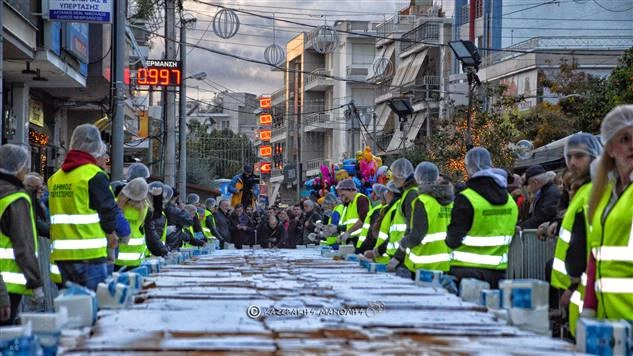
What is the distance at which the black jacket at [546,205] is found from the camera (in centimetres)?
1416

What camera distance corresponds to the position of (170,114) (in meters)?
36.8

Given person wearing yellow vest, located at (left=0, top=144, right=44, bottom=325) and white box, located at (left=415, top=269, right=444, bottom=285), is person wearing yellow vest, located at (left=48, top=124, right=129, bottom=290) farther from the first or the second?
white box, located at (left=415, top=269, right=444, bottom=285)

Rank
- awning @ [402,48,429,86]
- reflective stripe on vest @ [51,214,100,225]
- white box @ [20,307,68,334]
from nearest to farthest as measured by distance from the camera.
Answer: white box @ [20,307,68,334] < reflective stripe on vest @ [51,214,100,225] < awning @ [402,48,429,86]

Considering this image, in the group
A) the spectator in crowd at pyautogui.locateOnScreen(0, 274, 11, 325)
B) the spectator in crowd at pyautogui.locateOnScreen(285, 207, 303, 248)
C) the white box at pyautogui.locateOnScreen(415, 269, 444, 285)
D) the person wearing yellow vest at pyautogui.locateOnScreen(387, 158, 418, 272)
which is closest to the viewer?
the spectator in crowd at pyautogui.locateOnScreen(0, 274, 11, 325)

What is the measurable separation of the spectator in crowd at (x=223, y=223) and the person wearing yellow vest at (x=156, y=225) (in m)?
12.9

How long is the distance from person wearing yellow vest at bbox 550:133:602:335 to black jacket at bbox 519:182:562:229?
4443mm

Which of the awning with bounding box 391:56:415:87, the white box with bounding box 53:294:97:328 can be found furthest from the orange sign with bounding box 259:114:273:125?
the white box with bounding box 53:294:97:328

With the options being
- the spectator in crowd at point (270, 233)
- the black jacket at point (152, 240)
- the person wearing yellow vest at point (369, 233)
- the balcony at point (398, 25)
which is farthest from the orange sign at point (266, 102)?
the black jacket at point (152, 240)

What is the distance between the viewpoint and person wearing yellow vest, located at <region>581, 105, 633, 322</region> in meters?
6.79

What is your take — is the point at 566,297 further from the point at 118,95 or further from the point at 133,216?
the point at 118,95

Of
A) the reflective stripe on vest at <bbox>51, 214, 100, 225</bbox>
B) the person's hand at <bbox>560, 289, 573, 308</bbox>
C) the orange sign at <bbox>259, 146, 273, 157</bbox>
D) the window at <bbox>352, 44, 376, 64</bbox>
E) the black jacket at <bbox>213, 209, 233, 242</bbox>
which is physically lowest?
the black jacket at <bbox>213, 209, 233, 242</bbox>

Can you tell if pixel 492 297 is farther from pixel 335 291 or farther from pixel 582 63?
pixel 582 63

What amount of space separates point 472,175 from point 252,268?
2.46 meters

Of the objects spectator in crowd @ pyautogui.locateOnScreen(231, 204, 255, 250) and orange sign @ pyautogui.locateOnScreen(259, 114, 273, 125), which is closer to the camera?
spectator in crowd @ pyautogui.locateOnScreen(231, 204, 255, 250)
